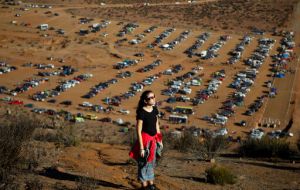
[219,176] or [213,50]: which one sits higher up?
[219,176]

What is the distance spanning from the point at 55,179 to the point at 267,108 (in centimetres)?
3937

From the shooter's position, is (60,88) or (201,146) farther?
(60,88)

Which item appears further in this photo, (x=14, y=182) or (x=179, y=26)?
(x=179, y=26)

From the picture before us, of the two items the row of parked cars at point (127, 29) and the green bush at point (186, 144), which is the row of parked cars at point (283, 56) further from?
the green bush at point (186, 144)

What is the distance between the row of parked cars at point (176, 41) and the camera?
71938mm


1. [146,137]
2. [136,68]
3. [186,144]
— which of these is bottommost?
[136,68]

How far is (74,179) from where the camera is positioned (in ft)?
35.1

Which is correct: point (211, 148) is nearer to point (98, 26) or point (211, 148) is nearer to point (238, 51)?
point (238, 51)

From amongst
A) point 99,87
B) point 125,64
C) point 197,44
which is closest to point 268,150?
point 99,87

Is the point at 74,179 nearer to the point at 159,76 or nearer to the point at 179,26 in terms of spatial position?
the point at 159,76

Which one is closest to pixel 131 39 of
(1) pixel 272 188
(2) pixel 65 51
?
(2) pixel 65 51

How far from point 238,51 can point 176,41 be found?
9715 millimetres

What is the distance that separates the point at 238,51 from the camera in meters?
70.1

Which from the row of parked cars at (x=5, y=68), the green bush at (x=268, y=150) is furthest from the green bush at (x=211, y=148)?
the row of parked cars at (x=5, y=68)
